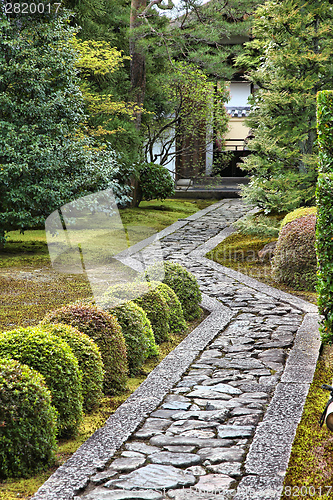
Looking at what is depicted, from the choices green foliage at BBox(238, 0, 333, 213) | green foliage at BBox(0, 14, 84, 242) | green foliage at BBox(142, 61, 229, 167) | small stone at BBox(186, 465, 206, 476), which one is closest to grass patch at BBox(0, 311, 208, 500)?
small stone at BBox(186, 465, 206, 476)

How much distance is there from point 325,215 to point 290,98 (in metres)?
6.17

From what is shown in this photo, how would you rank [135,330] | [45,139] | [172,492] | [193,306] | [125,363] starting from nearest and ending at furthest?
[172,492] < [125,363] < [135,330] < [193,306] < [45,139]

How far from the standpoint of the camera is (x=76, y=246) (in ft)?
37.3

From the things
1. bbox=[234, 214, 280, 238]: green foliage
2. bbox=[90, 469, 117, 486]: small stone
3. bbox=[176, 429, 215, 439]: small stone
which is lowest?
bbox=[176, 429, 215, 439]: small stone

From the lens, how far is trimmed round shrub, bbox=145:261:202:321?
21.0 feet

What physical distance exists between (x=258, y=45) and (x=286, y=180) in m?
3.51

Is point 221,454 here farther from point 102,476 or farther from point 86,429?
point 86,429

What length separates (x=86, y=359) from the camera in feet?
12.7

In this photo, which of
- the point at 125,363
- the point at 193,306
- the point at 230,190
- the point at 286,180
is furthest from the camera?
the point at 230,190

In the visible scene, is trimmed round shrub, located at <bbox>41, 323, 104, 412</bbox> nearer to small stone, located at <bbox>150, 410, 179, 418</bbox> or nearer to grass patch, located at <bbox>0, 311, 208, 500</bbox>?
grass patch, located at <bbox>0, 311, 208, 500</bbox>

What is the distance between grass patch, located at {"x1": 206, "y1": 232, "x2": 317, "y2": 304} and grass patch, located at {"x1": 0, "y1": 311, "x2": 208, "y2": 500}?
280 cm

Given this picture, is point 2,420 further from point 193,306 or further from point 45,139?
point 45,139

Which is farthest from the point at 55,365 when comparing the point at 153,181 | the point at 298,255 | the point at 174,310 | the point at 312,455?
the point at 153,181

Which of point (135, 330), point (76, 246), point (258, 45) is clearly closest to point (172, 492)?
point (135, 330)
